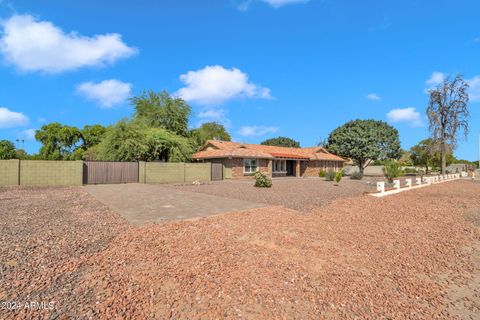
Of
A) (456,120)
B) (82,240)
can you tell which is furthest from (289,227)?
(456,120)

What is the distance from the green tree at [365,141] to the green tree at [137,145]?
2489 cm

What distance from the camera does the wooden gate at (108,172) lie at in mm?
19127

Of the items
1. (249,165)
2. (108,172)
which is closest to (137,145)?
(108,172)

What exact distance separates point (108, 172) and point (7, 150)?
40.0 m

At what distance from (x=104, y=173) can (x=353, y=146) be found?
3321 centimetres

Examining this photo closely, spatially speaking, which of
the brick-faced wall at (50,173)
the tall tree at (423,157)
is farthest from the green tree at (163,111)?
the tall tree at (423,157)

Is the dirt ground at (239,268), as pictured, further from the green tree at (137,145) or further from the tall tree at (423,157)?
the tall tree at (423,157)

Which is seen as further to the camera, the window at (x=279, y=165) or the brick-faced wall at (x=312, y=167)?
the brick-faced wall at (x=312, y=167)

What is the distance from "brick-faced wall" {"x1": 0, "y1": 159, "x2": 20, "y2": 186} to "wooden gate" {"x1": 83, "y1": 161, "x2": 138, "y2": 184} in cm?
367

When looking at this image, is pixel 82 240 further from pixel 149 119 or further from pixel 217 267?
pixel 149 119

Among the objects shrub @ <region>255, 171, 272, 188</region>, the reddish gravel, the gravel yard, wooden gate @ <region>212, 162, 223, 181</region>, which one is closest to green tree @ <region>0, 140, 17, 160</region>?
wooden gate @ <region>212, 162, 223, 181</region>

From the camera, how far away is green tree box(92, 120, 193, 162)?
920 inches

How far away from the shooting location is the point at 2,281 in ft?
11.4

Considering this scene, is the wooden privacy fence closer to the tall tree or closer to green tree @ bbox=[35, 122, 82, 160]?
green tree @ bbox=[35, 122, 82, 160]
